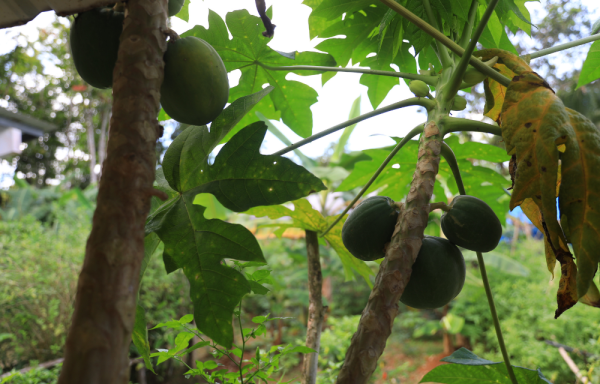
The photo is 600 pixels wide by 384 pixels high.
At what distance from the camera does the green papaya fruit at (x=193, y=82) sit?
59cm

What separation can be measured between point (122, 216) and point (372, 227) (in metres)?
0.54

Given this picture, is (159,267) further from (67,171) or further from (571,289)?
(67,171)

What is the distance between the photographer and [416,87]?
2.92ft

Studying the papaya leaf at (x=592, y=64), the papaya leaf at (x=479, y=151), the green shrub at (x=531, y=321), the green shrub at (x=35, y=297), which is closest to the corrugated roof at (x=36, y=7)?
the papaya leaf at (x=479, y=151)

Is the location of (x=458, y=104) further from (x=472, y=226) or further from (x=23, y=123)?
(x=23, y=123)

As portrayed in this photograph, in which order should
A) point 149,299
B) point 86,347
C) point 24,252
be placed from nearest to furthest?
point 86,347, point 24,252, point 149,299

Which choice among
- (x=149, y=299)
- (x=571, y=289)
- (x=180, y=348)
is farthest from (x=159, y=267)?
(x=571, y=289)

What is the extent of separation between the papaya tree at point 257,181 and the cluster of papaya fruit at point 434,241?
2cm

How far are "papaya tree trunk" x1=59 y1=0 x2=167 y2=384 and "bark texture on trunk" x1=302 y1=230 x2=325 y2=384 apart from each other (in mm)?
726

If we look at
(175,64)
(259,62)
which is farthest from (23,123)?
(175,64)

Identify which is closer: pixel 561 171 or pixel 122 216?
pixel 122 216

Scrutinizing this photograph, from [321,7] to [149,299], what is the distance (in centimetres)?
452

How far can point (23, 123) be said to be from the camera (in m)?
5.76

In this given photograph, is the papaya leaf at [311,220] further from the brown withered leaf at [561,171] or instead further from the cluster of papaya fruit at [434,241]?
the brown withered leaf at [561,171]
